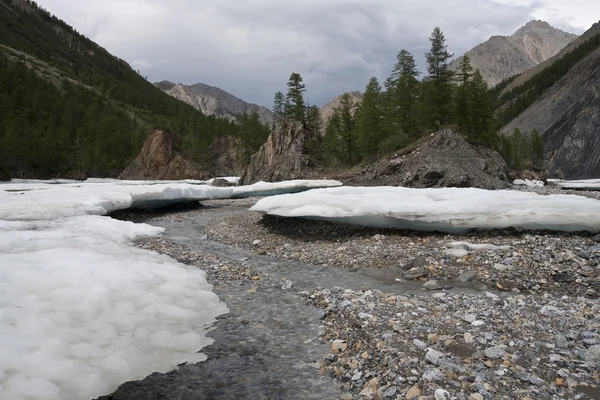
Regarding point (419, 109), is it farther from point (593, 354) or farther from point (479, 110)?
point (593, 354)

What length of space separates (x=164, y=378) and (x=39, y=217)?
1444 cm

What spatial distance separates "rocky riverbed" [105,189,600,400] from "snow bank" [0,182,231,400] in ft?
1.27

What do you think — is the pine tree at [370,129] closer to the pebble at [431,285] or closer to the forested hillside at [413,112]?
the forested hillside at [413,112]

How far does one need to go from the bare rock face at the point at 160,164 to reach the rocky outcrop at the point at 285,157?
2726 cm

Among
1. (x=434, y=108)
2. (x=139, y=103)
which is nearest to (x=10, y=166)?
(x=434, y=108)

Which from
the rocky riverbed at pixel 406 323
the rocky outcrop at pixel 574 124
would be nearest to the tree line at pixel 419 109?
the rocky riverbed at pixel 406 323

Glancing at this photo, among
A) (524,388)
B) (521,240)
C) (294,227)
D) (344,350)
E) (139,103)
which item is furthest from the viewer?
(139,103)

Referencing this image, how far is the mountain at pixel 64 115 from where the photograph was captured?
68.4 metres

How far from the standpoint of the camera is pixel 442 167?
90.1ft

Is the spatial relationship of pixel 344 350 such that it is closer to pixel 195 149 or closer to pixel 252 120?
pixel 252 120

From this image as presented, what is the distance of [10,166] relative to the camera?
58938 mm

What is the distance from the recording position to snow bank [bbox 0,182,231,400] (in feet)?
13.3

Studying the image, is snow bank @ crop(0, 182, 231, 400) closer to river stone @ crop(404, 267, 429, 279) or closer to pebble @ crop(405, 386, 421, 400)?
pebble @ crop(405, 386, 421, 400)

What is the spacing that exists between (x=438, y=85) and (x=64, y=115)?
105 m
